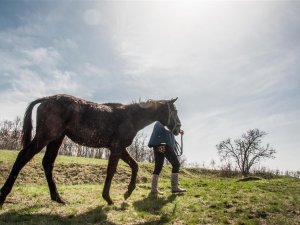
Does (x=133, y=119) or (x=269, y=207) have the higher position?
(x=133, y=119)

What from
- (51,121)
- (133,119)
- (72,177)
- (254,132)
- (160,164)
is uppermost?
(254,132)

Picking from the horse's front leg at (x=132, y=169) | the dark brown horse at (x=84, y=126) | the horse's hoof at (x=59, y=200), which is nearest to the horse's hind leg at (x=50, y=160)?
the dark brown horse at (x=84, y=126)

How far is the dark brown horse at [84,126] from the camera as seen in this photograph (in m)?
6.68

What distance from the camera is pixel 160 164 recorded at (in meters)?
10.4

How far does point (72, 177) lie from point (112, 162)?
1434 cm

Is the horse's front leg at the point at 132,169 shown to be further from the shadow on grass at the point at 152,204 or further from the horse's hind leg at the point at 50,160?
the horse's hind leg at the point at 50,160

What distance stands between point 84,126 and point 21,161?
5.34ft

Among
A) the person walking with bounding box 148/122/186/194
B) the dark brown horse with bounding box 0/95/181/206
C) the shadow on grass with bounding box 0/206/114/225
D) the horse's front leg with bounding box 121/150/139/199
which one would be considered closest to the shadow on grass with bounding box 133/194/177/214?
the horse's front leg with bounding box 121/150/139/199

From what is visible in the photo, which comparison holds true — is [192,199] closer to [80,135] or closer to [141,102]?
[141,102]

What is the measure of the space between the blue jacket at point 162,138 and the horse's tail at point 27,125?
4470 mm

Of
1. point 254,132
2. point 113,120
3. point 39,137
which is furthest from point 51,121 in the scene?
point 254,132

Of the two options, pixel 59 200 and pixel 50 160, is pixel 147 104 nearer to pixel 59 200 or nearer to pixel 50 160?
pixel 50 160

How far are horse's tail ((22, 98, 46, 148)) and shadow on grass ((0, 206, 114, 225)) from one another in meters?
1.57

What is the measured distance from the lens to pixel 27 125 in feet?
23.2
